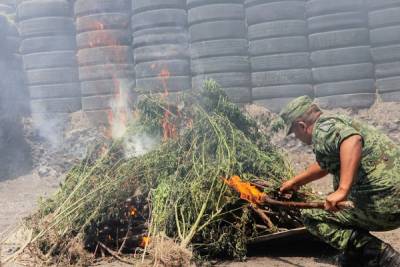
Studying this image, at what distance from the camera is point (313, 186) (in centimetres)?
639

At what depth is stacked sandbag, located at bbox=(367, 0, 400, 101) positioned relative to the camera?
25.5ft

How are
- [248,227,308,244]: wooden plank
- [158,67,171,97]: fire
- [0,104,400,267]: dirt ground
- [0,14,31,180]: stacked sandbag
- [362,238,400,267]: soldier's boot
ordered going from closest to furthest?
[362,238,400,267]: soldier's boot < [248,227,308,244]: wooden plank < [0,104,400,267]: dirt ground < [158,67,171,97]: fire < [0,14,31,180]: stacked sandbag

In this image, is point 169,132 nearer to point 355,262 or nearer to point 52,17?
point 355,262

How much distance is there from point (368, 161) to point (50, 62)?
897 centimetres

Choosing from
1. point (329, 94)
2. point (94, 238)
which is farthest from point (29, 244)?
point (329, 94)

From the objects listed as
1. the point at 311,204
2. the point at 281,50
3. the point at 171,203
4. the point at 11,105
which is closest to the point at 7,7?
the point at 11,105

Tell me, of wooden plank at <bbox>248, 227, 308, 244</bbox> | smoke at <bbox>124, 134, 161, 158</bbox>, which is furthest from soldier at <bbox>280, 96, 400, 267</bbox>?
smoke at <bbox>124, 134, 161, 158</bbox>

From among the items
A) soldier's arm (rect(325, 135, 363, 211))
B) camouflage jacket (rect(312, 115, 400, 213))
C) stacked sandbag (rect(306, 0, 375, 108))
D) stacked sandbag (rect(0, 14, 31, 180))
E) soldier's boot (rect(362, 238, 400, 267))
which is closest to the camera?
soldier's arm (rect(325, 135, 363, 211))

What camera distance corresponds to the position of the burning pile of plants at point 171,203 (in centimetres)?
371

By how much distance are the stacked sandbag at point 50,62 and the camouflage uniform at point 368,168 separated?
27.7 feet

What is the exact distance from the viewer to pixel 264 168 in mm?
4340

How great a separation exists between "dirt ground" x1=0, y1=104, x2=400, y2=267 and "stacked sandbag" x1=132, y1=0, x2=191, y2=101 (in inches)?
101

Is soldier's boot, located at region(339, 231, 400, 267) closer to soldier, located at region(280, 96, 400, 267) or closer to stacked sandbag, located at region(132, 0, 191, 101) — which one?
soldier, located at region(280, 96, 400, 267)

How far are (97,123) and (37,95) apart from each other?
5.73 ft
